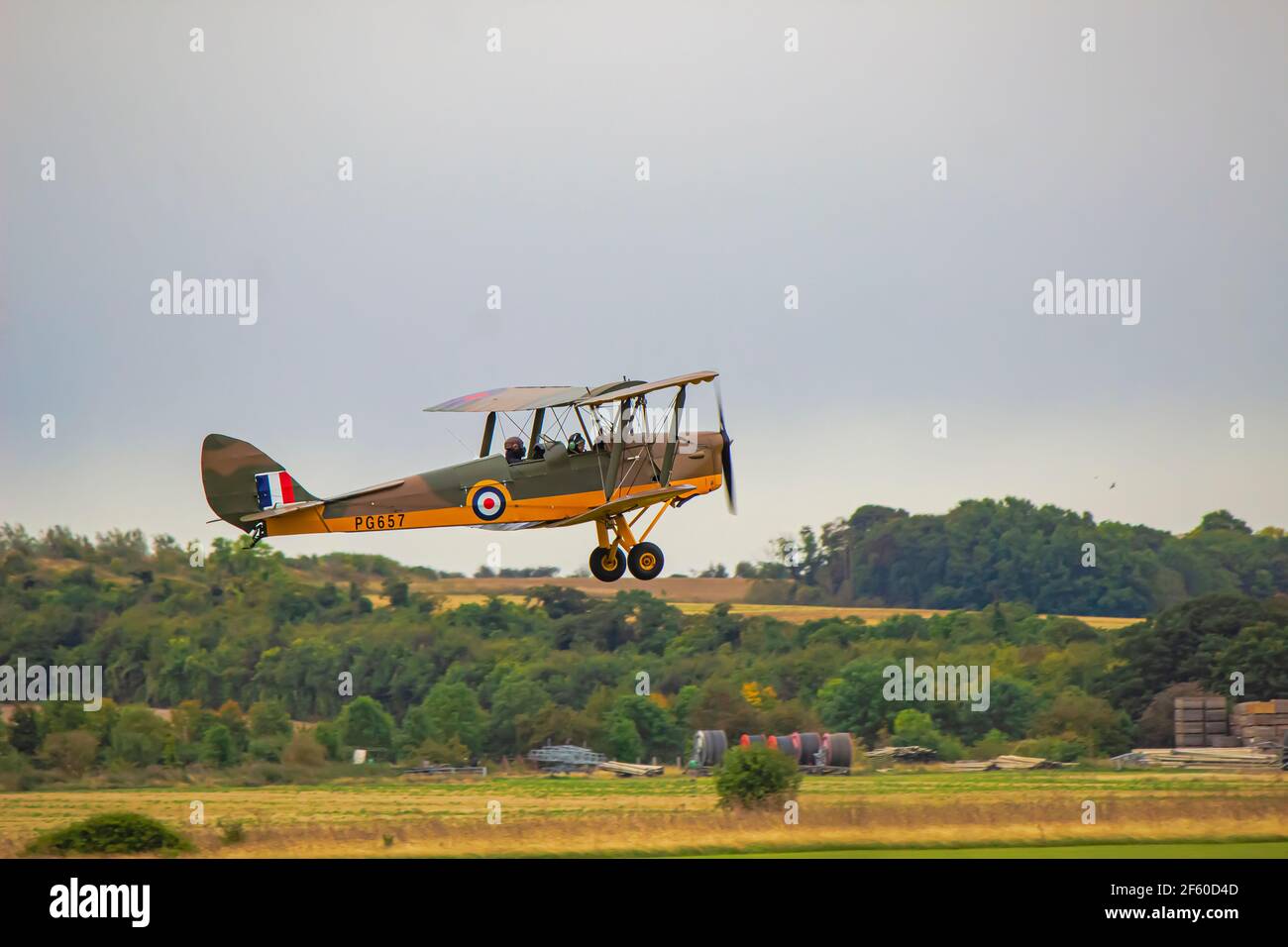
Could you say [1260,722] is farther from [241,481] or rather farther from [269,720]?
[241,481]

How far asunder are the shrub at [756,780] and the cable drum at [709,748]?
699 centimetres

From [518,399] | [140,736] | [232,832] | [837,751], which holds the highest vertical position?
[518,399]

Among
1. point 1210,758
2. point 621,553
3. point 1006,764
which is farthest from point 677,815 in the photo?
point 1210,758

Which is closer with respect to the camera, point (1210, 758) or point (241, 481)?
point (241, 481)

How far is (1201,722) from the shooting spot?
54844mm

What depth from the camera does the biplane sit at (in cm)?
3134

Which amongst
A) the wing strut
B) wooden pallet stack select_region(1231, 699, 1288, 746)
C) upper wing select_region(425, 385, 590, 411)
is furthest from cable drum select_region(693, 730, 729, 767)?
the wing strut

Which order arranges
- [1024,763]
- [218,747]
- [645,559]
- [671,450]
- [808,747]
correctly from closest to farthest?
[671,450] → [645,559] → [808,747] → [1024,763] → [218,747]

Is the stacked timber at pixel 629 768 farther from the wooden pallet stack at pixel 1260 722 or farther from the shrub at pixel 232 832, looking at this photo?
the wooden pallet stack at pixel 1260 722

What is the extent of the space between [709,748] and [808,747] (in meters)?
2.59

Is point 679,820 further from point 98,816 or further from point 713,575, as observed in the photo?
point 713,575

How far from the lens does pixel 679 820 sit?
133ft

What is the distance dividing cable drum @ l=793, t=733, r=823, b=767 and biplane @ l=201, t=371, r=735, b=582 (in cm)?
1819
